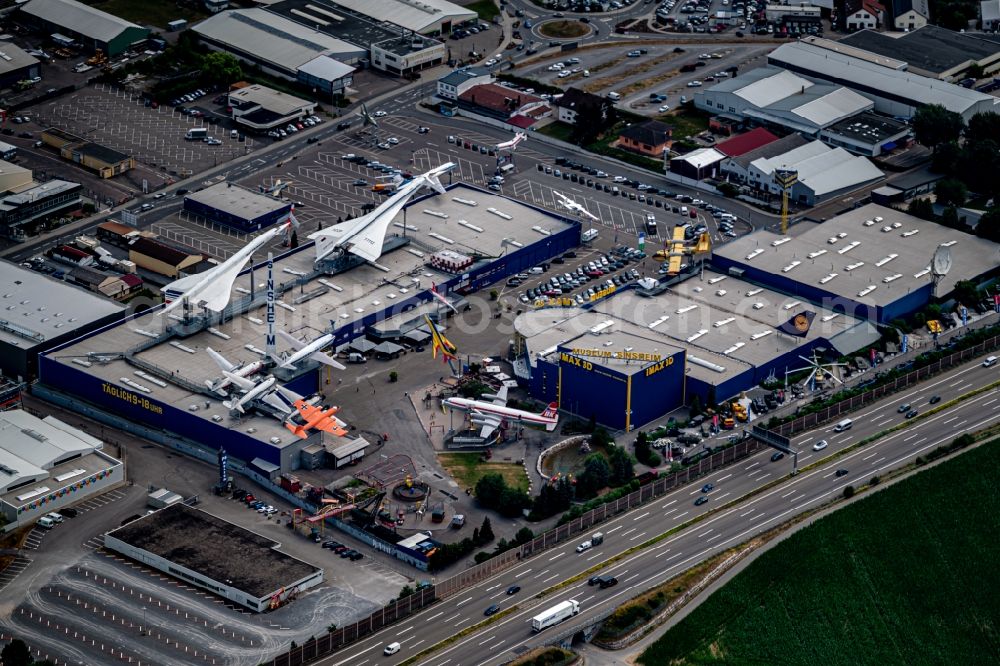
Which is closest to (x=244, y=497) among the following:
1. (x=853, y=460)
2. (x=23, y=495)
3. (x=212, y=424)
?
(x=212, y=424)

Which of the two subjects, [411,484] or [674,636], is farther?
[411,484]

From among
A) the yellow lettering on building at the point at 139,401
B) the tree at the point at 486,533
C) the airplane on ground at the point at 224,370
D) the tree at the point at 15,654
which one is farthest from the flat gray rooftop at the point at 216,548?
the tree at the point at 15,654

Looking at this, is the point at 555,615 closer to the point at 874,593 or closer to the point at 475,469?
the point at 475,469

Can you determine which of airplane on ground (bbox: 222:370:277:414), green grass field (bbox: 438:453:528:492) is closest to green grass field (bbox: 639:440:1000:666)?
green grass field (bbox: 438:453:528:492)

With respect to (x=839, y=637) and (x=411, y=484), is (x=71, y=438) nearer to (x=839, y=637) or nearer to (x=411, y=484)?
(x=411, y=484)

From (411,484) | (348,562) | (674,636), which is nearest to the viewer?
(674,636)

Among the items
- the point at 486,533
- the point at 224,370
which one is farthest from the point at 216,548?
the point at 224,370

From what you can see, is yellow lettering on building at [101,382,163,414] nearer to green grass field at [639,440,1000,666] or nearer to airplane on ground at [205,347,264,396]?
airplane on ground at [205,347,264,396]

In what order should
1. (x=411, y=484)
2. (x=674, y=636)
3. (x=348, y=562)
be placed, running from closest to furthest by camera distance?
(x=674, y=636)
(x=348, y=562)
(x=411, y=484)
